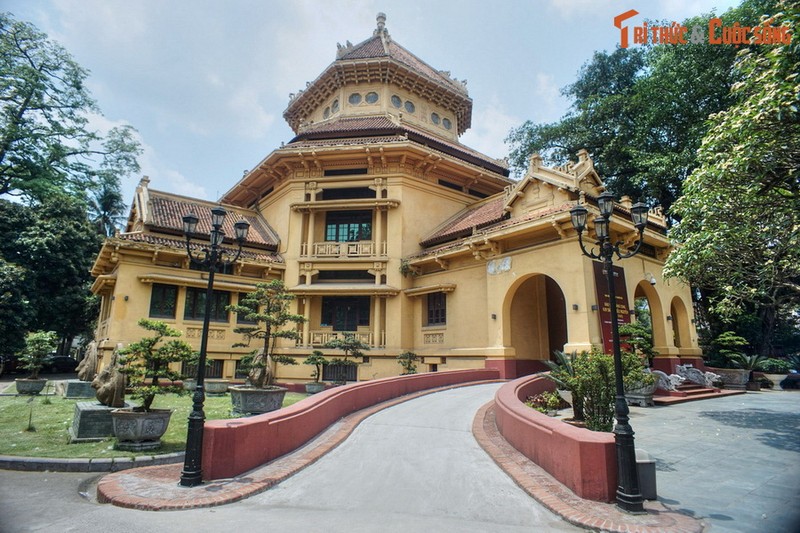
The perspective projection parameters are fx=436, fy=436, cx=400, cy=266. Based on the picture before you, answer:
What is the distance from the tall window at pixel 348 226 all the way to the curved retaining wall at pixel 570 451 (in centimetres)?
1578

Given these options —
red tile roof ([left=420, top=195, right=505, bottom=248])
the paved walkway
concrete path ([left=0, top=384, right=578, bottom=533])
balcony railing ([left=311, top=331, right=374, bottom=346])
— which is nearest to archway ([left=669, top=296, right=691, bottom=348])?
red tile roof ([left=420, top=195, right=505, bottom=248])

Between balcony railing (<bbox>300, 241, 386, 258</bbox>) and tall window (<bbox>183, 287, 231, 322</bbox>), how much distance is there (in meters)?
4.35

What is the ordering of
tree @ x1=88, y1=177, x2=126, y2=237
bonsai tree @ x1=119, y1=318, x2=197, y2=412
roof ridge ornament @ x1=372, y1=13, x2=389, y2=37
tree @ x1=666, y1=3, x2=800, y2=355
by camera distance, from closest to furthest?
tree @ x1=666, y1=3, x2=800, y2=355
bonsai tree @ x1=119, y1=318, x2=197, y2=412
roof ridge ornament @ x1=372, y1=13, x2=389, y2=37
tree @ x1=88, y1=177, x2=126, y2=237

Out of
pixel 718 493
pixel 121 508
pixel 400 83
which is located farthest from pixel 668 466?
pixel 400 83

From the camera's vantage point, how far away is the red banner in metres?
15.0

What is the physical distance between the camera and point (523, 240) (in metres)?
17.6

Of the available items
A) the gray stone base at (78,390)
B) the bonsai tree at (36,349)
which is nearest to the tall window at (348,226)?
the gray stone base at (78,390)

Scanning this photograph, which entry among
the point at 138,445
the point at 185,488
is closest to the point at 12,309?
A: the point at 138,445

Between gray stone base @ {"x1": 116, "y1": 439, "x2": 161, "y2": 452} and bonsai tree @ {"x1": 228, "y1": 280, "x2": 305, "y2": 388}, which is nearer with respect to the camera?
gray stone base @ {"x1": 116, "y1": 439, "x2": 161, "y2": 452}

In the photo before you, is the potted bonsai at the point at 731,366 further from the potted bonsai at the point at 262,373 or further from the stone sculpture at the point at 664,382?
the potted bonsai at the point at 262,373

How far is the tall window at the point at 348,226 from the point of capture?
23.0m

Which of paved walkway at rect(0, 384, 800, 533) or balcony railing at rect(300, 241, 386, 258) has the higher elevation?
balcony railing at rect(300, 241, 386, 258)

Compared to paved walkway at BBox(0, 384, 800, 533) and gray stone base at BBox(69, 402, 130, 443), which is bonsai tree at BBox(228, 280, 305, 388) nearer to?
gray stone base at BBox(69, 402, 130, 443)

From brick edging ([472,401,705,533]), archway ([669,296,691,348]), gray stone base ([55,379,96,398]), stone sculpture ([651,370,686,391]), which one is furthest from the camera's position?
archway ([669,296,691,348])
